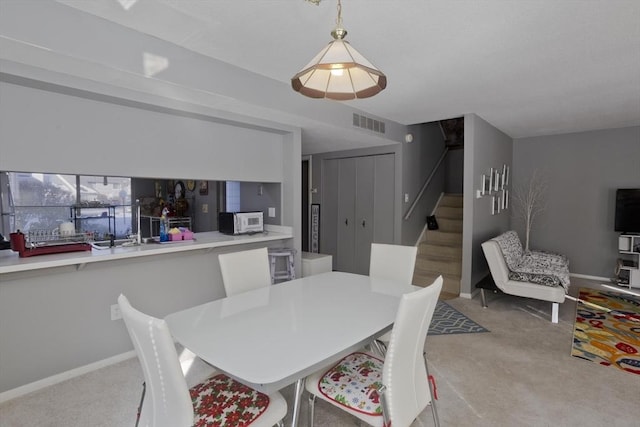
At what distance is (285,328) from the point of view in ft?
5.32

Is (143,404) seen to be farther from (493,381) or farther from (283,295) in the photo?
(493,381)

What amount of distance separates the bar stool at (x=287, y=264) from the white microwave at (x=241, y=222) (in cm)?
31

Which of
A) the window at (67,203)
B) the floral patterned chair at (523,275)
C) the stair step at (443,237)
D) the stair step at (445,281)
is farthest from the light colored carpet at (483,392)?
the stair step at (443,237)

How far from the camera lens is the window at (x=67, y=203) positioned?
121 inches

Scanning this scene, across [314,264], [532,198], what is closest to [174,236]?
[314,264]

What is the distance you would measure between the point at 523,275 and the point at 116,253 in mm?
4067

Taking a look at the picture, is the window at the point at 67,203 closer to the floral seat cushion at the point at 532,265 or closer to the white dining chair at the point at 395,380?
the white dining chair at the point at 395,380

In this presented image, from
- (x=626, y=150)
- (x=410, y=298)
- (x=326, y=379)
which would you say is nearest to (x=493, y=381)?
(x=326, y=379)

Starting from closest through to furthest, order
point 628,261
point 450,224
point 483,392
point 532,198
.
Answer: point 483,392 → point 628,261 → point 450,224 → point 532,198

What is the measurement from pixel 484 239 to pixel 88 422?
4771 millimetres

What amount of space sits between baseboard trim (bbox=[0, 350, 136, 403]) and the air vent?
10.8ft

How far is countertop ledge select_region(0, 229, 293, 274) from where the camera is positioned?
2148 mm

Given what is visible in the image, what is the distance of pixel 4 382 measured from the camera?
7.11ft

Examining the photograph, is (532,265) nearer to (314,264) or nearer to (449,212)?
(449,212)
